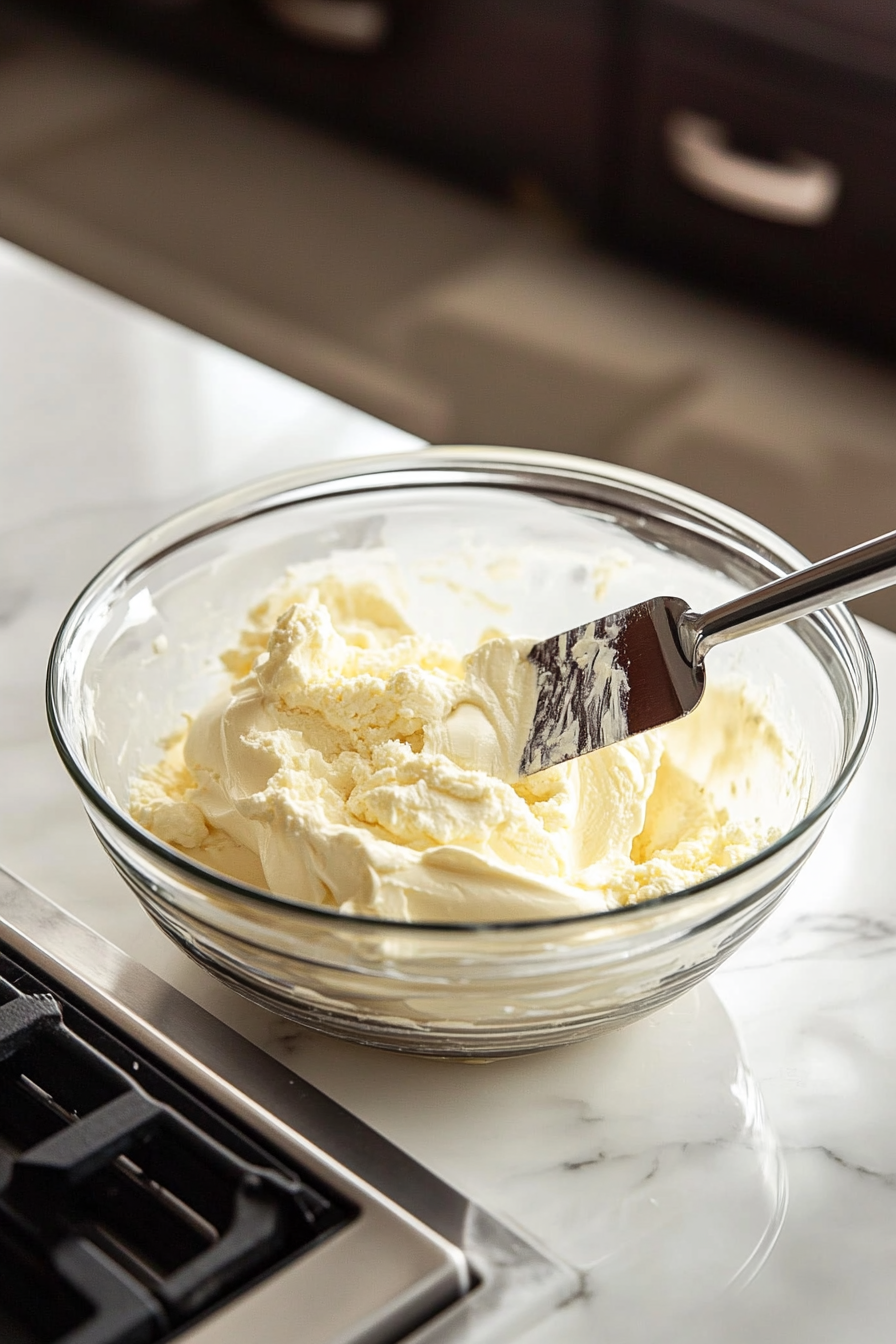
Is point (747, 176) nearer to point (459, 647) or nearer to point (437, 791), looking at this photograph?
→ point (459, 647)

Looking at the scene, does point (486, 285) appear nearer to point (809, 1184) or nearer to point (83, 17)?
point (83, 17)

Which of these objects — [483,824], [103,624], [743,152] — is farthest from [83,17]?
[483,824]

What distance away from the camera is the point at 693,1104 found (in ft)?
2.26

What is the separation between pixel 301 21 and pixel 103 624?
Answer: 229cm

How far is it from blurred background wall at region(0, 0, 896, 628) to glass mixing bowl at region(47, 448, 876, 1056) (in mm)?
1041

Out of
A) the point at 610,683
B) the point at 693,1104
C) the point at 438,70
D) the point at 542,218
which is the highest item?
the point at 610,683

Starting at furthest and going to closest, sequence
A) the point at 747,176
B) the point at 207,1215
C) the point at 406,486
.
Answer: the point at 747,176 < the point at 406,486 < the point at 207,1215

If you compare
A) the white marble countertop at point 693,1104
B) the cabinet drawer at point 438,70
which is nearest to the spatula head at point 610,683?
the white marble countertop at point 693,1104

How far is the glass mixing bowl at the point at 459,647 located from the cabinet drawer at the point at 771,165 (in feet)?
4.70

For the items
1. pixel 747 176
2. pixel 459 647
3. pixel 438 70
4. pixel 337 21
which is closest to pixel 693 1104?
pixel 459 647

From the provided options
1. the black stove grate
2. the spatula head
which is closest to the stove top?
the black stove grate

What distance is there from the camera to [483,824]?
2.35 ft

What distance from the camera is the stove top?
1.83 feet

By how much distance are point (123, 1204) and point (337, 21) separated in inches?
101
